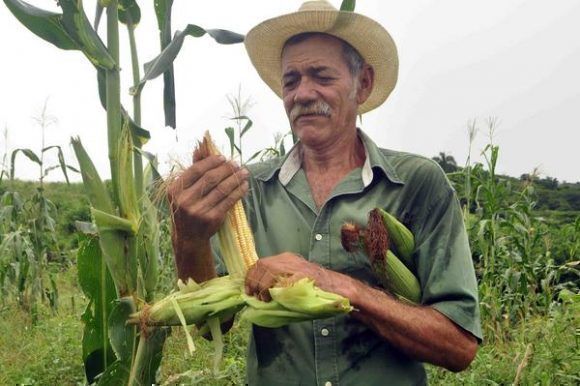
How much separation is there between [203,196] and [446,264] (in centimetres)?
73

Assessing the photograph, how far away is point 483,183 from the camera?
5211 millimetres

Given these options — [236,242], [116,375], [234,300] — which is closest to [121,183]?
[236,242]

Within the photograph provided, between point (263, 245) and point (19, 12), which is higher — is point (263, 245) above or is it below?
below

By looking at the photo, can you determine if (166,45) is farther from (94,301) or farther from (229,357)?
(229,357)

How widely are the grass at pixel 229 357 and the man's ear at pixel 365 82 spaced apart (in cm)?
144

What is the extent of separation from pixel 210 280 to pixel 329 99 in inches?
26.7

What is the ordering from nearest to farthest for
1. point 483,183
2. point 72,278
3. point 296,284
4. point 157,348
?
1. point 296,284
2. point 157,348
3. point 483,183
4. point 72,278

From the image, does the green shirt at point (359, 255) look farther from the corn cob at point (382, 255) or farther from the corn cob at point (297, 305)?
the corn cob at point (297, 305)

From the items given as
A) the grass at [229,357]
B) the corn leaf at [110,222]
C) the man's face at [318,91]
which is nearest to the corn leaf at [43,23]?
the corn leaf at [110,222]

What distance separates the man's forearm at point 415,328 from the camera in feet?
6.07

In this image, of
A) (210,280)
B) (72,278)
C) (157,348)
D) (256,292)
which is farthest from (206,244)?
(72,278)

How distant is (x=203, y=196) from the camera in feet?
5.81

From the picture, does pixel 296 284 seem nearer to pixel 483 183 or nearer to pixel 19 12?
pixel 19 12

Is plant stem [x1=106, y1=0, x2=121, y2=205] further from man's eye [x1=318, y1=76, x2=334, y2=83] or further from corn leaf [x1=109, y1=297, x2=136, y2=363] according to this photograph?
man's eye [x1=318, y1=76, x2=334, y2=83]
